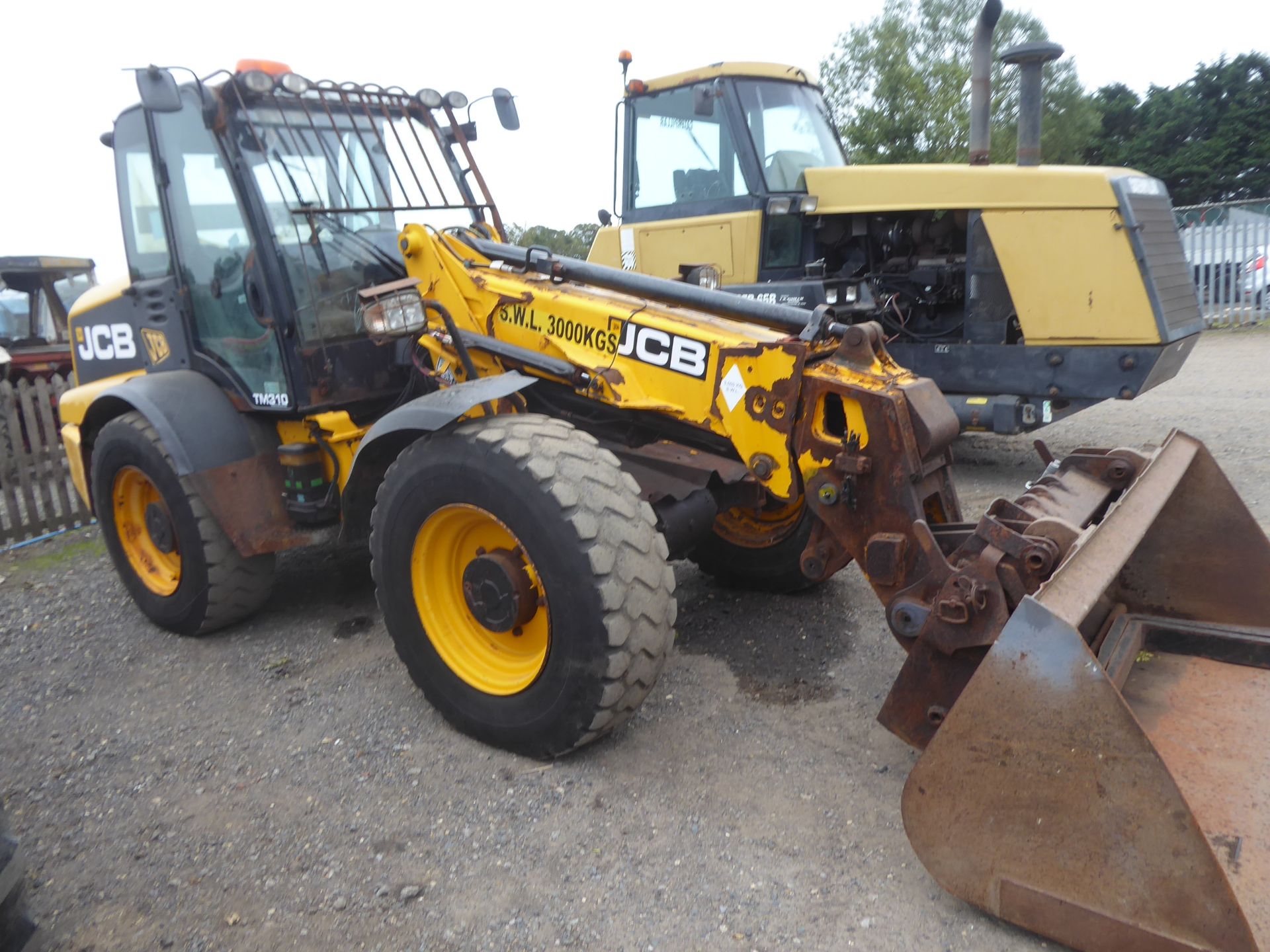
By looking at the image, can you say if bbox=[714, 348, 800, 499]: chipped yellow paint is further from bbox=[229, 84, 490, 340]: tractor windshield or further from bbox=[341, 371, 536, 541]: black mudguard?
bbox=[229, 84, 490, 340]: tractor windshield

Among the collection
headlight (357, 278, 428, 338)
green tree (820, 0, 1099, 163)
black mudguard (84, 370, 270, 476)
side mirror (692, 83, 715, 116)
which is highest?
green tree (820, 0, 1099, 163)

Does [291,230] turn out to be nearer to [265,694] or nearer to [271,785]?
[265,694]

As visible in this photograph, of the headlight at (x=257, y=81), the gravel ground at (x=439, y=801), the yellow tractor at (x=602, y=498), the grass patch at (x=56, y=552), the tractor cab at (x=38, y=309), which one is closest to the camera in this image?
the yellow tractor at (x=602, y=498)

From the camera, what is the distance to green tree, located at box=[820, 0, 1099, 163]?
20.5 metres

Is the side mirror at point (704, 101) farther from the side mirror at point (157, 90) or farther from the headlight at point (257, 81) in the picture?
the side mirror at point (157, 90)

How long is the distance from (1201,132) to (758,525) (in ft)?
106

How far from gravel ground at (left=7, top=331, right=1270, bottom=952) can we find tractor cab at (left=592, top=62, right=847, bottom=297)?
301cm

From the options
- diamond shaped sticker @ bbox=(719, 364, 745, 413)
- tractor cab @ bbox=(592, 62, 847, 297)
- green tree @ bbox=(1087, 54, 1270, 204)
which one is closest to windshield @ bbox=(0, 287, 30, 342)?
tractor cab @ bbox=(592, 62, 847, 297)

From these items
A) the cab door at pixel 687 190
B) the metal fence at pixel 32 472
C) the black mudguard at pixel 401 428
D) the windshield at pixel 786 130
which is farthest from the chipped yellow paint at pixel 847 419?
the metal fence at pixel 32 472

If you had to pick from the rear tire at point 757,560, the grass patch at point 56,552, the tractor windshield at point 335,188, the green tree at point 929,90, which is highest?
the green tree at point 929,90

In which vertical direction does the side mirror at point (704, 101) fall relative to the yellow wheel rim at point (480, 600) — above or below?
above

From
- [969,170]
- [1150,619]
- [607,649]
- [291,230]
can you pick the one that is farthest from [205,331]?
[969,170]

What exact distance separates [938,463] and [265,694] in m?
2.86

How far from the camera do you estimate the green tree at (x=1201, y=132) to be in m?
29.0
